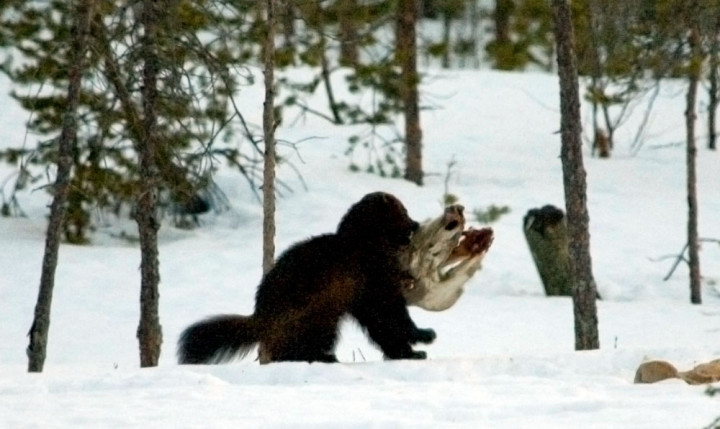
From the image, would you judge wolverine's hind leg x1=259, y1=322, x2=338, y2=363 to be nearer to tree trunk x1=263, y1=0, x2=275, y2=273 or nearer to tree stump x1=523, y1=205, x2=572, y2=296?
tree trunk x1=263, y1=0, x2=275, y2=273

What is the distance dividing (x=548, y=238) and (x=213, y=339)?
9.25 meters

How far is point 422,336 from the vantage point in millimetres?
9352

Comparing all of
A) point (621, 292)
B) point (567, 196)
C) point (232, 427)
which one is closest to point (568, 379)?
point (232, 427)

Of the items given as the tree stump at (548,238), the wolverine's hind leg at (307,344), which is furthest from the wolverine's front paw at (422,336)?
the tree stump at (548,238)

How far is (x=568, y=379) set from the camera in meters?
8.20

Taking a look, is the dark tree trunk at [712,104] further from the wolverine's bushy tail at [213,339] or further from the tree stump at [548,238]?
the wolverine's bushy tail at [213,339]

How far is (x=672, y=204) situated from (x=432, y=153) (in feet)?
15.9

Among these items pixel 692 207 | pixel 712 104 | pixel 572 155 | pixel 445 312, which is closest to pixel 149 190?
pixel 572 155

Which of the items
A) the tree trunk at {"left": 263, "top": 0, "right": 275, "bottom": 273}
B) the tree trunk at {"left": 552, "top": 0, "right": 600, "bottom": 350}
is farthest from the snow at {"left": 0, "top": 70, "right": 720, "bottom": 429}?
the tree trunk at {"left": 263, "top": 0, "right": 275, "bottom": 273}

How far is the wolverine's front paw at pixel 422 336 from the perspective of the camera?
9.34m

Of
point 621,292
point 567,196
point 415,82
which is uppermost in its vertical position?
point 415,82

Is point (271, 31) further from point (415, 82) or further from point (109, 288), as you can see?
point (415, 82)

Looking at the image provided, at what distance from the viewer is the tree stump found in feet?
58.6

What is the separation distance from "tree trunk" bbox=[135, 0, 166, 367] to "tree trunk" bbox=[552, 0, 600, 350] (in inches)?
134
